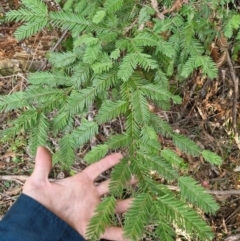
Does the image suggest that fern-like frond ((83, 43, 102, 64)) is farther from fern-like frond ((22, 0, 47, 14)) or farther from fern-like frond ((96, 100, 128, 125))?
fern-like frond ((22, 0, 47, 14))

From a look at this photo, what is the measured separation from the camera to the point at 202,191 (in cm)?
159

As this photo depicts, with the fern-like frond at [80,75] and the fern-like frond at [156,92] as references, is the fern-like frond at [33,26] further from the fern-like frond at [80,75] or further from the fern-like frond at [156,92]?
the fern-like frond at [156,92]

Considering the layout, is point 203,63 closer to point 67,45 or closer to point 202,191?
point 202,191

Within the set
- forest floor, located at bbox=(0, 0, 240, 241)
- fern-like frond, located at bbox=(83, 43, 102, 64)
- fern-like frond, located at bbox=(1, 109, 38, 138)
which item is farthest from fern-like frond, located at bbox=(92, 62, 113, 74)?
forest floor, located at bbox=(0, 0, 240, 241)

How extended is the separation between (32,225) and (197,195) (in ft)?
2.57

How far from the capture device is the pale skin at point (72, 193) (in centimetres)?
180

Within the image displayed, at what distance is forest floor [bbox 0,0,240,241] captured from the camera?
2863 millimetres

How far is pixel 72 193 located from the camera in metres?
1.87

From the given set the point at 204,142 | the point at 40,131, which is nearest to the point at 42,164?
the point at 40,131

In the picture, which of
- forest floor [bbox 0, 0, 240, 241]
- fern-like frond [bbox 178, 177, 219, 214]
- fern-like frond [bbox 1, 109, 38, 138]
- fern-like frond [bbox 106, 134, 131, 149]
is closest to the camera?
fern-like frond [bbox 178, 177, 219, 214]

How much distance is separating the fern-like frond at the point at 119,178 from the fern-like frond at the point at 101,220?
4 cm

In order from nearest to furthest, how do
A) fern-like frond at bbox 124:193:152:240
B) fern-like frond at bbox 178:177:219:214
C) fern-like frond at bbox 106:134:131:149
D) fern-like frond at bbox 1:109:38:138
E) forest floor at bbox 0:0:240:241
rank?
fern-like frond at bbox 124:193:152:240 → fern-like frond at bbox 178:177:219:214 → fern-like frond at bbox 106:134:131:149 → fern-like frond at bbox 1:109:38:138 → forest floor at bbox 0:0:240:241

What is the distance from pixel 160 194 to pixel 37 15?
1126 millimetres

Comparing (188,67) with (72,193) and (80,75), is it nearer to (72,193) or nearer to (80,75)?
(80,75)
